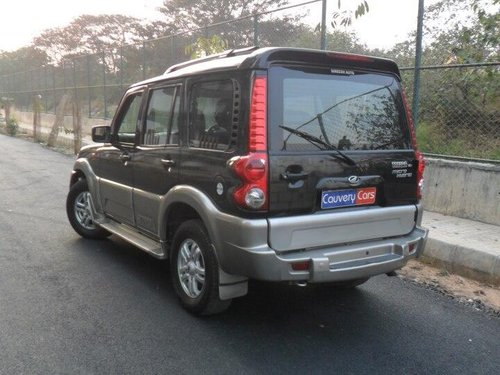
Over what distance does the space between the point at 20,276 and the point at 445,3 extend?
6724 mm

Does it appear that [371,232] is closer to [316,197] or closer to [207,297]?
[316,197]

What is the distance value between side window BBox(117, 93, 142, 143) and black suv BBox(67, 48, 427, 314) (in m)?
0.55

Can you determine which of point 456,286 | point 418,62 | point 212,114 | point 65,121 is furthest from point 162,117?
point 65,121

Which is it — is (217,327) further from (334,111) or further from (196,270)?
(334,111)

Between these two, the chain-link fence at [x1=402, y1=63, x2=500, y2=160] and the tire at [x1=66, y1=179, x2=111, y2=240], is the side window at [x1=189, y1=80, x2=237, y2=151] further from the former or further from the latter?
the chain-link fence at [x1=402, y1=63, x2=500, y2=160]

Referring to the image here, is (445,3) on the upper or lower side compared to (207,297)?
upper

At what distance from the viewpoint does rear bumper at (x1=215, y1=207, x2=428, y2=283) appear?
3.26m

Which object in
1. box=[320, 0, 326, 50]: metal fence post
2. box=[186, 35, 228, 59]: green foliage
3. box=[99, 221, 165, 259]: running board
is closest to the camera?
box=[99, 221, 165, 259]: running board

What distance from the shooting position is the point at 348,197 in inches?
142

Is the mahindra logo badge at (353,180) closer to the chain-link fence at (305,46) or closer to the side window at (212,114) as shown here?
the side window at (212,114)

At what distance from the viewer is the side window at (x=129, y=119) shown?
4.91 m

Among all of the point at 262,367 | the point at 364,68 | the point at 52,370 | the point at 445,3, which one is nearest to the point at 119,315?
the point at 52,370

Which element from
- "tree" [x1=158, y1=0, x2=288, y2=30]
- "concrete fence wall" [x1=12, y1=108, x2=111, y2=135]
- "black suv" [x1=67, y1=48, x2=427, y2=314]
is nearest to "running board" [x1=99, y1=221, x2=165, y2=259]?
"black suv" [x1=67, y1=48, x2=427, y2=314]

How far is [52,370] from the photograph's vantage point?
3123mm
